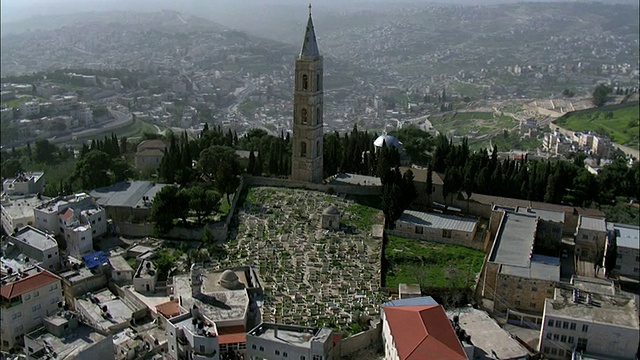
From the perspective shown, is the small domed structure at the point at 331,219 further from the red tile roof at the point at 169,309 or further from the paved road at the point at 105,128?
the paved road at the point at 105,128

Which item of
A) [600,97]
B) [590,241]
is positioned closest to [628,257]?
[590,241]

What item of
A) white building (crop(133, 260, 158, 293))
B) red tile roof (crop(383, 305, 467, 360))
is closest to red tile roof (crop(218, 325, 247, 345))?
red tile roof (crop(383, 305, 467, 360))

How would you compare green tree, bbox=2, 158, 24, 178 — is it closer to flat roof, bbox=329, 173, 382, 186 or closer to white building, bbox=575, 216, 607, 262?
flat roof, bbox=329, 173, 382, 186

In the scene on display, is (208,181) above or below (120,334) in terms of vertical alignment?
above

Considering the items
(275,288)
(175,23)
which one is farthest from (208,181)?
(175,23)

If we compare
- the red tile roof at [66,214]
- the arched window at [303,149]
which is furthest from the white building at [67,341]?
the arched window at [303,149]

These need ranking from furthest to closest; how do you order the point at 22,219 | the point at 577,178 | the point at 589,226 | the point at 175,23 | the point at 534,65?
the point at 175,23 → the point at 534,65 → the point at 577,178 → the point at 22,219 → the point at 589,226

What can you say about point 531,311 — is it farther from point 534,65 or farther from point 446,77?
point 534,65

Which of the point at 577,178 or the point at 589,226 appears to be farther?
the point at 577,178
